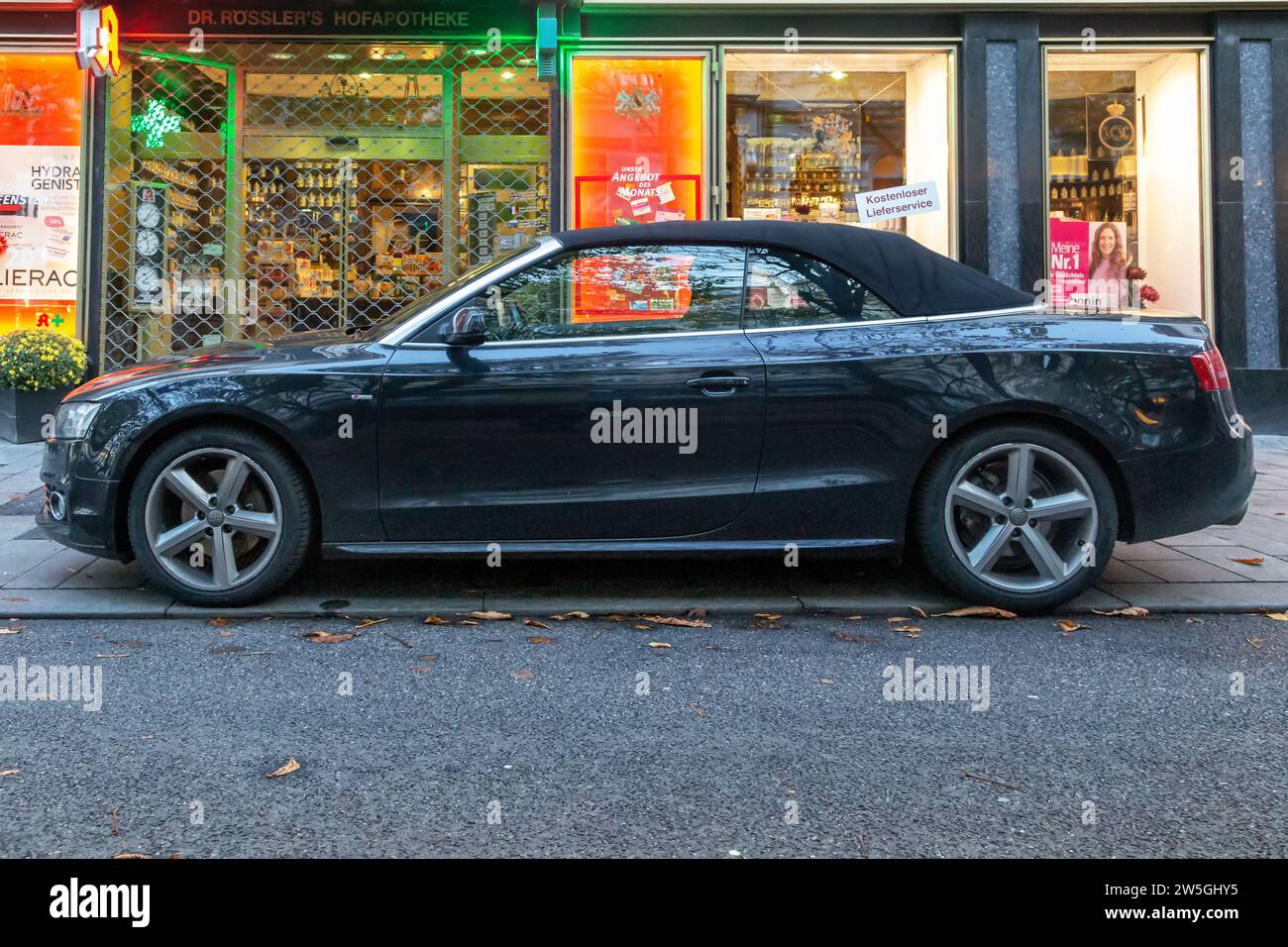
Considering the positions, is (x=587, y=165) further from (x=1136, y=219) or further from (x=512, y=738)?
(x=512, y=738)

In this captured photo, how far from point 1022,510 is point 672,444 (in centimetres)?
141

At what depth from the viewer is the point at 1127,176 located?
450 inches

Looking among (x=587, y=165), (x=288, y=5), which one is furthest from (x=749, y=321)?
(x=288, y=5)

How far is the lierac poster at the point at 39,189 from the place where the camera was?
1078 cm

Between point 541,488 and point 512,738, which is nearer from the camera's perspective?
point 512,738

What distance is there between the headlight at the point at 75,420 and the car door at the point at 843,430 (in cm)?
263

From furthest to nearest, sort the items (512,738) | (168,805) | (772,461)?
(772,461), (512,738), (168,805)

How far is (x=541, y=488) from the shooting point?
15.2 ft

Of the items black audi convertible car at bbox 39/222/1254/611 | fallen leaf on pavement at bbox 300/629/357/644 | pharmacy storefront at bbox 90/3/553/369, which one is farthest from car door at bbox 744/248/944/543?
pharmacy storefront at bbox 90/3/553/369

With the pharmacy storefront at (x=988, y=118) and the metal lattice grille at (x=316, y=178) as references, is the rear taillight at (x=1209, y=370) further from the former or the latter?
the metal lattice grille at (x=316, y=178)

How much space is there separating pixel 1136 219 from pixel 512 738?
10.2 metres

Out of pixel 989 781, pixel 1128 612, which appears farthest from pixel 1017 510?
pixel 989 781

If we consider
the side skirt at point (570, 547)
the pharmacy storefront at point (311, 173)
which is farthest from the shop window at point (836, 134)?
the side skirt at point (570, 547)

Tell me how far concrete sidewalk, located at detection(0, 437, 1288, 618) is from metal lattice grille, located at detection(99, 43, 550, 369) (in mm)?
5793
